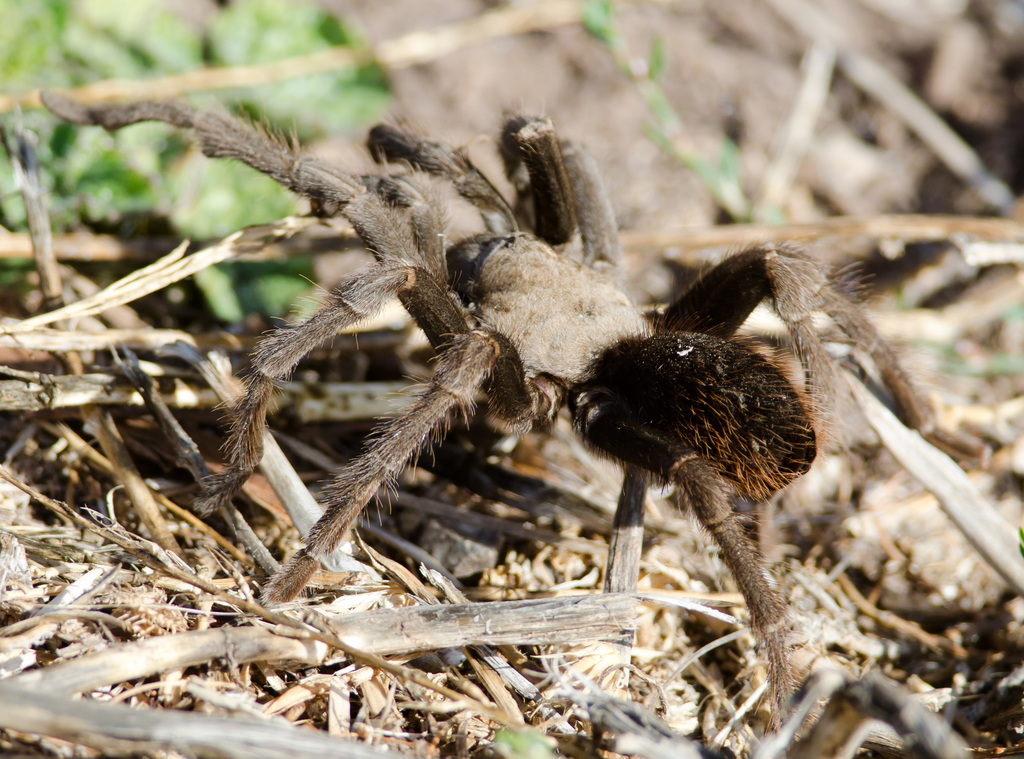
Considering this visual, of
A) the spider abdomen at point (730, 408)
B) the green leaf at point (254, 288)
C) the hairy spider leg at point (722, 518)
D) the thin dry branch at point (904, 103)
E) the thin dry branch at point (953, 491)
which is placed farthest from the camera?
the thin dry branch at point (904, 103)

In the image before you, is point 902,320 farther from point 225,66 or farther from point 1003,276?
point 225,66

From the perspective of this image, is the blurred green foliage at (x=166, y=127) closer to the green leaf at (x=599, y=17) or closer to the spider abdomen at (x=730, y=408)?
the green leaf at (x=599, y=17)

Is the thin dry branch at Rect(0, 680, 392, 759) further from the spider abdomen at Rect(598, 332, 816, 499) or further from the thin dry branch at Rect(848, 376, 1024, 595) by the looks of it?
the thin dry branch at Rect(848, 376, 1024, 595)

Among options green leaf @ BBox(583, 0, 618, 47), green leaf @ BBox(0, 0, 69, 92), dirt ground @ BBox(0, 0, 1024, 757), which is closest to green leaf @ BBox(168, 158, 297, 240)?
dirt ground @ BBox(0, 0, 1024, 757)

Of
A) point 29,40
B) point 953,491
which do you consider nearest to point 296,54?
point 29,40

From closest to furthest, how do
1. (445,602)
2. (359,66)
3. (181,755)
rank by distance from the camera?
(181,755), (445,602), (359,66)

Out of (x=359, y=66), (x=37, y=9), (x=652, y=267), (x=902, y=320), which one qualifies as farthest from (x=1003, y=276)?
(x=37, y=9)

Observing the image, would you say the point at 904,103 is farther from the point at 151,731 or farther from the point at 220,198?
the point at 151,731

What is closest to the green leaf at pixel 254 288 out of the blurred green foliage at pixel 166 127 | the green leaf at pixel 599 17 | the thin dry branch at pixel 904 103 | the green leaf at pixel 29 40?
the blurred green foliage at pixel 166 127
